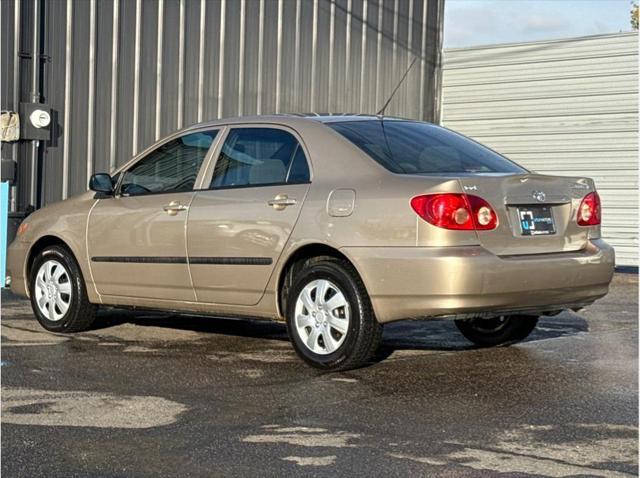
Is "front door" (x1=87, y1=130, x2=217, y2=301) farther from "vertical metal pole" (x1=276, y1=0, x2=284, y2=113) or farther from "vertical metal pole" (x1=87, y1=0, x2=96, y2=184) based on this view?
"vertical metal pole" (x1=276, y1=0, x2=284, y2=113)

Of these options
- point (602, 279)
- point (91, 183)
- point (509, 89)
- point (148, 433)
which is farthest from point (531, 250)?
point (509, 89)

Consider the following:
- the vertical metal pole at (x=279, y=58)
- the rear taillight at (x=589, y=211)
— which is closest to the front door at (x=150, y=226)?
the rear taillight at (x=589, y=211)

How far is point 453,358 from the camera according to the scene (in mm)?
7168

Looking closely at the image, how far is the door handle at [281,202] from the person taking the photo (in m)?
6.77

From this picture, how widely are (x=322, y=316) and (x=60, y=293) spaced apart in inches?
102

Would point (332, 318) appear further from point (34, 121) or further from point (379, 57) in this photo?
point (379, 57)

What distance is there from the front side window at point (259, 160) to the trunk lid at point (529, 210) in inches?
46.3

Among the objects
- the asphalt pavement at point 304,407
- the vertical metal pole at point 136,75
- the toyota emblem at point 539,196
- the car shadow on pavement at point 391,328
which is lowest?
the car shadow on pavement at point 391,328

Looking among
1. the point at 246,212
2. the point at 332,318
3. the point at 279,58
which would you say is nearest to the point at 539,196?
the point at 332,318

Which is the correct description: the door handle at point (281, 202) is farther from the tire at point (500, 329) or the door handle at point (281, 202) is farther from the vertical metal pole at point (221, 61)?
the vertical metal pole at point (221, 61)

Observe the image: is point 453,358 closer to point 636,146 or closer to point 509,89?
point 636,146

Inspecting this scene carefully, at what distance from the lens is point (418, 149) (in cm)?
695

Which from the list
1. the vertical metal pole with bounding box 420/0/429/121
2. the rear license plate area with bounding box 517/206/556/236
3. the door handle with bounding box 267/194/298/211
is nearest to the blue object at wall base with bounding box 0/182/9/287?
the door handle with bounding box 267/194/298/211

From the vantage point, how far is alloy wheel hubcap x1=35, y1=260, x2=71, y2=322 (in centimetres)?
824
